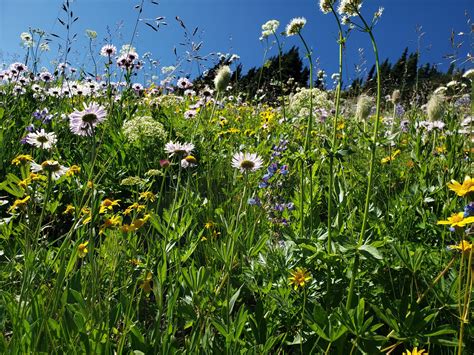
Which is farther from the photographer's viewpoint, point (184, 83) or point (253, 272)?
point (184, 83)

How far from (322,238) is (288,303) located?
0.29 m

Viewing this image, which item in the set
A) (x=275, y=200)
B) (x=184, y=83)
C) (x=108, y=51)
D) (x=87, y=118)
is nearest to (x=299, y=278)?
(x=275, y=200)

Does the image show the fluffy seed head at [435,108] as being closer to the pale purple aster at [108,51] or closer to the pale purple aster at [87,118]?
the pale purple aster at [87,118]

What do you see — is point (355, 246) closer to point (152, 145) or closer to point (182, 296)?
point (182, 296)

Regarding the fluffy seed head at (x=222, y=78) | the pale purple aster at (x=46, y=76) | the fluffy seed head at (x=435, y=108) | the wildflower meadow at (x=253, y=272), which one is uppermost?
the pale purple aster at (x=46, y=76)

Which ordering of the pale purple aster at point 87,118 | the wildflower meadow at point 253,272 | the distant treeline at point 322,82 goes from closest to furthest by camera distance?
the wildflower meadow at point 253,272 → the pale purple aster at point 87,118 → the distant treeline at point 322,82

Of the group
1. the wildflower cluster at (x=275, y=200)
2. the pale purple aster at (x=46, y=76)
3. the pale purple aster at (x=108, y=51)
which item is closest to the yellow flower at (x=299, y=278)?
the wildflower cluster at (x=275, y=200)

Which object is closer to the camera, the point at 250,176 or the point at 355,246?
the point at 355,246

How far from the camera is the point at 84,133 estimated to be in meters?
1.54

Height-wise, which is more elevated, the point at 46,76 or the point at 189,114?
the point at 46,76

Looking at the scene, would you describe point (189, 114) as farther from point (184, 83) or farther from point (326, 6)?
point (326, 6)

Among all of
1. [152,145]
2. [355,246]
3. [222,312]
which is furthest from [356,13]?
[152,145]

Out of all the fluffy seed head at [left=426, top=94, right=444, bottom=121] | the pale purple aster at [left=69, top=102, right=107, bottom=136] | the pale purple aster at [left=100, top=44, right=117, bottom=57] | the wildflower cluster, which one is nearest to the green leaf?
the wildflower cluster

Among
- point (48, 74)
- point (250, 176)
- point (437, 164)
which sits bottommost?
point (250, 176)
